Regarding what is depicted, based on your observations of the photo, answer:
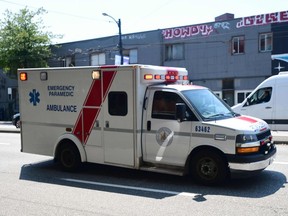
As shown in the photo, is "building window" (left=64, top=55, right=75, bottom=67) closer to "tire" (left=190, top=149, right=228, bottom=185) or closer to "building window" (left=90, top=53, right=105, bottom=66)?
"building window" (left=90, top=53, right=105, bottom=66)

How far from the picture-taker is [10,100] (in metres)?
44.8

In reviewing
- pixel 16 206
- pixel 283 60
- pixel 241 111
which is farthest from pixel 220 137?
pixel 283 60

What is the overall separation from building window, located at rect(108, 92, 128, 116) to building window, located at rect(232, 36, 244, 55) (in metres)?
21.8

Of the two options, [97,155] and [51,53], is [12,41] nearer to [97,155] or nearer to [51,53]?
[51,53]

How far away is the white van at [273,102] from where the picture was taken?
14250 millimetres

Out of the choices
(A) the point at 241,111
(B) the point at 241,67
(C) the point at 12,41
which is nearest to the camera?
(A) the point at 241,111

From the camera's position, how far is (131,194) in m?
6.73

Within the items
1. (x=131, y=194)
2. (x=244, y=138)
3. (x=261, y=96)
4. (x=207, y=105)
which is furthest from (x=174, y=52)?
(x=131, y=194)

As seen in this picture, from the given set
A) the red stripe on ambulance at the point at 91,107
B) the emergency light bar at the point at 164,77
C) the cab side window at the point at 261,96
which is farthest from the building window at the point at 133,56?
the red stripe on ambulance at the point at 91,107

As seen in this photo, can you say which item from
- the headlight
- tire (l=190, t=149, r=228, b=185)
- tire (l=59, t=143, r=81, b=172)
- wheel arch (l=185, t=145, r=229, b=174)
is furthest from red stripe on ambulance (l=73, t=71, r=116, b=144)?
the headlight

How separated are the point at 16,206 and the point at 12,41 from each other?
109 feet

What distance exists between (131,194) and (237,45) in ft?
76.3

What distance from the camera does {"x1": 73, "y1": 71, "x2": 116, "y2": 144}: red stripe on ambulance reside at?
315 inches

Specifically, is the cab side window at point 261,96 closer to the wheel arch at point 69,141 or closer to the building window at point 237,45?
the wheel arch at point 69,141
